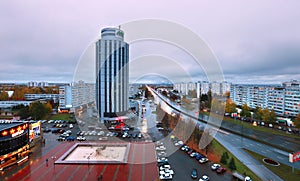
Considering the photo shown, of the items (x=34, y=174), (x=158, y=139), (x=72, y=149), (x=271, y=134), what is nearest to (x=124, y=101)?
(x=158, y=139)

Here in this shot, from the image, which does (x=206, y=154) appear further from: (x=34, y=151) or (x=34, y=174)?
(x=34, y=151)

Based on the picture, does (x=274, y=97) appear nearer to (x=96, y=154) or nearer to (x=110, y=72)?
(x=110, y=72)

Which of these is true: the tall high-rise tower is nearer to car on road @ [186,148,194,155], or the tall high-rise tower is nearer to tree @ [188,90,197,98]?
car on road @ [186,148,194,155]

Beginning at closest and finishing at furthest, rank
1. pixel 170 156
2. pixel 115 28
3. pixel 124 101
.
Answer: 1. pixel 170 156
2. pixel 115 28
3. pixel 124 101

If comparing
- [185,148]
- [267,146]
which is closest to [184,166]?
[185,148]

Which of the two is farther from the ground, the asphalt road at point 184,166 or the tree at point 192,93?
the tree at point 192,93

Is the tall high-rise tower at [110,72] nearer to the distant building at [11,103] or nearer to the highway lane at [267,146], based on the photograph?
the highway lane at [267,146]

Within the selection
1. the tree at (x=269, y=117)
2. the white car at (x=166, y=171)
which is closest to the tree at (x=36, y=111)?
the white car at (x=166, y=171)
